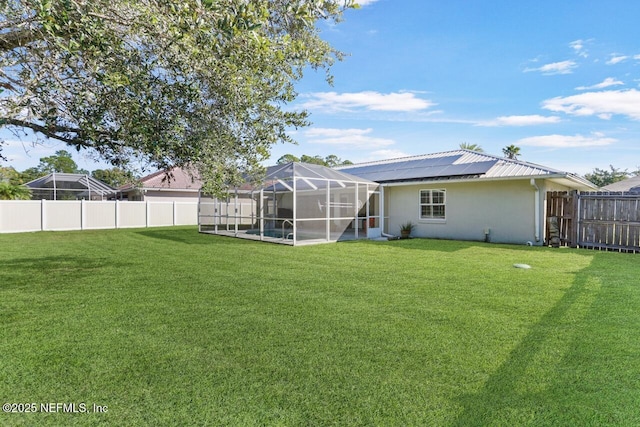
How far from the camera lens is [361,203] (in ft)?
46.5

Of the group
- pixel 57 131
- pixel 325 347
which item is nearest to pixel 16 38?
pixel 57 131

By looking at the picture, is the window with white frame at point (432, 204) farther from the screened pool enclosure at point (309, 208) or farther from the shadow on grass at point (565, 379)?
the shadow on grass at point (565, 379)

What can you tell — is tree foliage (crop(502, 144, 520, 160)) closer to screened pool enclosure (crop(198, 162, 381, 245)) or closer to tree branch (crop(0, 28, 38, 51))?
screened pool enclosure (crop(198, 162, 381, 245))

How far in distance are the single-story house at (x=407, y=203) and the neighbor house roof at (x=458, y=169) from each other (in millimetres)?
40

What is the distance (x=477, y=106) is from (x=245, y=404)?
18.8 metres

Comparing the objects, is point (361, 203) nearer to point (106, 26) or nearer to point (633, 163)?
point (106, 26)

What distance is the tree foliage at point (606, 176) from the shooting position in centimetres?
3638

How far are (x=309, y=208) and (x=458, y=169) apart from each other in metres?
6.31

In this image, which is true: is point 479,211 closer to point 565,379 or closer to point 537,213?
point 537,213

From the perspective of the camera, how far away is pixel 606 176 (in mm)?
37375

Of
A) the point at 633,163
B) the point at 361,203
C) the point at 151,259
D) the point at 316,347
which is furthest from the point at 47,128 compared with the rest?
the point at 633,163

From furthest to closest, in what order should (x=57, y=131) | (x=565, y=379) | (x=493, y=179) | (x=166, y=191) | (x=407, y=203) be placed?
(x=166, y=191)
(x=407, y=203)
(x=493, y=179)
(x=57, y=131)
(x=565, y=379)

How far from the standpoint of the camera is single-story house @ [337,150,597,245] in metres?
11.8

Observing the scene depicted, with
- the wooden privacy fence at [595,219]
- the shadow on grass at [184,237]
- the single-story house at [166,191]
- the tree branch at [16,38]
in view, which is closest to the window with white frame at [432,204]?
the wooden privacy fence at [595,219]
